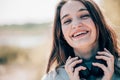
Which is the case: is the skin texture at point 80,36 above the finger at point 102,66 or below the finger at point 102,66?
above

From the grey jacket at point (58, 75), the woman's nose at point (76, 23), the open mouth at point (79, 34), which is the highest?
the woman's nose at point (76, 23)

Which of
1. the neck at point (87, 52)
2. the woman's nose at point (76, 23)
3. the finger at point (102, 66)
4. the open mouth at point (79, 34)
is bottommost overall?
the finger at point (102, 66)

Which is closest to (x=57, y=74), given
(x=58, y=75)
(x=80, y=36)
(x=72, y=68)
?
(x=58, y=75)

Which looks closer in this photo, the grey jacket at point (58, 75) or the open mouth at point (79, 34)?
the open mouth at point (79, 34)

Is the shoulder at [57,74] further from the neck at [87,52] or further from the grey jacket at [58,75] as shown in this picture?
the neck at [87,52]

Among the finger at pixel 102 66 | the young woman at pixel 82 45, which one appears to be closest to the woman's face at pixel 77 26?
the young woman at pixel 82 45

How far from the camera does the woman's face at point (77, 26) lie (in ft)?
6.51

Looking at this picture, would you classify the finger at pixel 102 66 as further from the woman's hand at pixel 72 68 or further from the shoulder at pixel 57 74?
the shoulder at pixel 57 74

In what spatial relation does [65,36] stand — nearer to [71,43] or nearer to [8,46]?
[71,43]

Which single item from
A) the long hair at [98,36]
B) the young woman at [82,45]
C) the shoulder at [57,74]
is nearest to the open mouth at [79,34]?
the young woman at [82,45]

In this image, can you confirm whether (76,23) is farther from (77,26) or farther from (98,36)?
(98,36)

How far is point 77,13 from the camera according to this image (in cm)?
203

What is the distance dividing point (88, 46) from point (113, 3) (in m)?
2.90

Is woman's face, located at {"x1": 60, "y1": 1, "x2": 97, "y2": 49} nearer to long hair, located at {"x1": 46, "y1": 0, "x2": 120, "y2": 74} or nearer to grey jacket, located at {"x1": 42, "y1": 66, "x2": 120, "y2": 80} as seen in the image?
long hair, located at {"x1": 46, "y1": 0, "x2": 120, "y2": 74}
